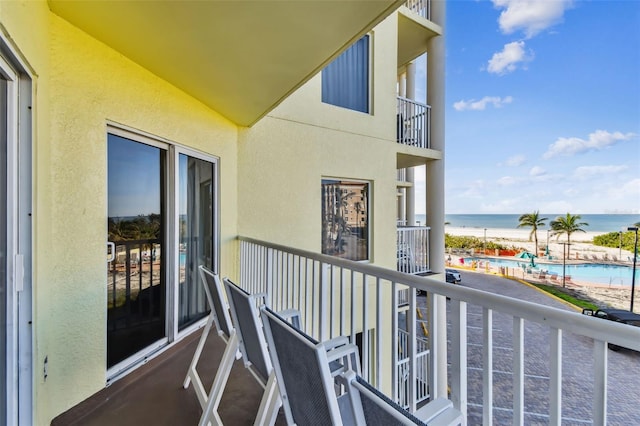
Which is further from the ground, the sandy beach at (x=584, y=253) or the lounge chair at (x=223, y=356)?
the lounge chair at (x=223, y=356)

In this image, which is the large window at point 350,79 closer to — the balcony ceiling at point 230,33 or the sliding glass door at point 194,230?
the sliding glass door at point 194,230

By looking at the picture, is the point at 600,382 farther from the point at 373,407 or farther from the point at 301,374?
the point at 301,374

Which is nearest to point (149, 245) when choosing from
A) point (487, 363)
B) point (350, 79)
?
point (487, 363)

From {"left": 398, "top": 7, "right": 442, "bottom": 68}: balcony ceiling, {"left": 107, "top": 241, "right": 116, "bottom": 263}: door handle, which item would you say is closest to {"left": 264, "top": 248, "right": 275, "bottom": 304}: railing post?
{"left": 107, "top": 241, "right": 116, "bottom": 263}: door handle

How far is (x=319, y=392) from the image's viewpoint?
895 millimetres

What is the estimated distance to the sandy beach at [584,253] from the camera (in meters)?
17.5

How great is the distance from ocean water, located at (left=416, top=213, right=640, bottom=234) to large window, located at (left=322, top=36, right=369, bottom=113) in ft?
107

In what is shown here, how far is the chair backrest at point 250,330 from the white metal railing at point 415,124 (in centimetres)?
544

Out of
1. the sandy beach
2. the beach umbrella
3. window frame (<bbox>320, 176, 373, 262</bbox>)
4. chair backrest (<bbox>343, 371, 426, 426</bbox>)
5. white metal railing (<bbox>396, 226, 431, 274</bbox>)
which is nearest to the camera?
chair backrest (<bbox>343, 371, 426, 426</bbox>)

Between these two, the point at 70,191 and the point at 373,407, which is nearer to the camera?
the point at 373,407

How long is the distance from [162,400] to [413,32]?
23.1 feet

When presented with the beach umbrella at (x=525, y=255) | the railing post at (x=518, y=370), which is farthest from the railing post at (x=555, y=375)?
the beach umbrella at (x=525, y=255)

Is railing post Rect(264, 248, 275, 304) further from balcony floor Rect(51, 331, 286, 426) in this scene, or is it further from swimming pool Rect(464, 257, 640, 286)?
swimming pool Rect(464, 257, 640, 286)

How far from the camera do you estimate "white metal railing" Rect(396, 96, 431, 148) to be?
6.25 m
